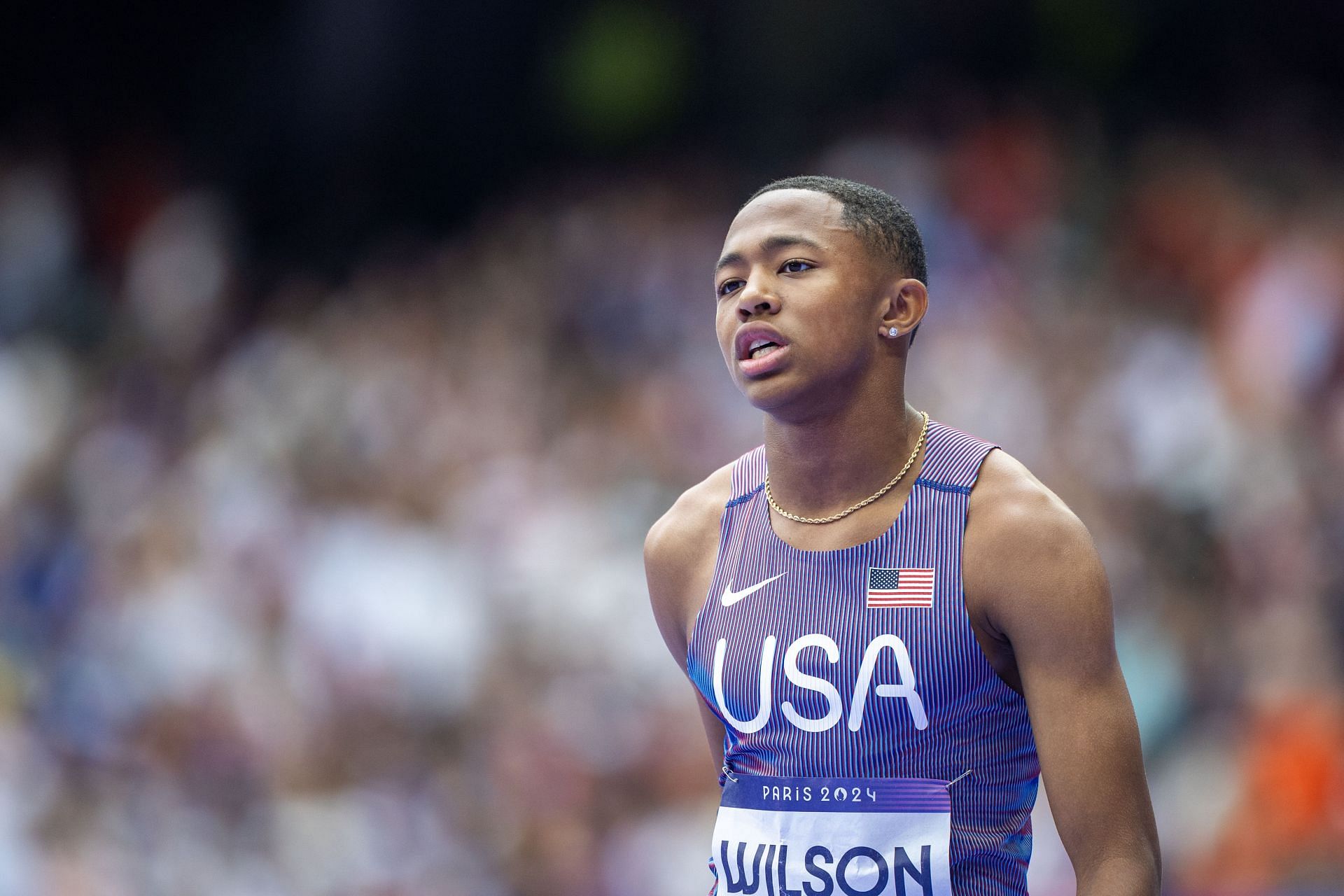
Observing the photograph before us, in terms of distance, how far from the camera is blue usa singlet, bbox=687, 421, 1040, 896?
2.67 metres

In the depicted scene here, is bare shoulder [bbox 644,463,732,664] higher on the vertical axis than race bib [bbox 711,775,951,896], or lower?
higher

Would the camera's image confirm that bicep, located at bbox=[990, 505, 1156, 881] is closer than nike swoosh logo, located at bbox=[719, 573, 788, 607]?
Yes

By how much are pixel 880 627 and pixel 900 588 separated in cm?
8

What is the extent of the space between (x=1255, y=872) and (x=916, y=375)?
11.1 ft

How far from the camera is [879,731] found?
271cm

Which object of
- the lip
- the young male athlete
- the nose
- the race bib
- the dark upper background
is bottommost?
the race bib

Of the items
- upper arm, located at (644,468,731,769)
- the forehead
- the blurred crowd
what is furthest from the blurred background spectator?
the forehead

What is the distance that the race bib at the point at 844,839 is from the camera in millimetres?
2639

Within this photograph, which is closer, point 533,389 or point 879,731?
point 879,731

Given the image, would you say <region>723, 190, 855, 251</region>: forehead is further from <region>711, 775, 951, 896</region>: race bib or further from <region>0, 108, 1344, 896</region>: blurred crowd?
<region>0, 108, 1344, 896</region>: blurred crowd

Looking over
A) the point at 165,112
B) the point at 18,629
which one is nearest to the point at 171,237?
the point at 165,112

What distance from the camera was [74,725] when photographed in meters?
8.26

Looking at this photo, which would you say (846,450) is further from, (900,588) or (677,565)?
(677,565)

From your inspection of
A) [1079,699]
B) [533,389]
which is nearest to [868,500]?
[1079,699]
